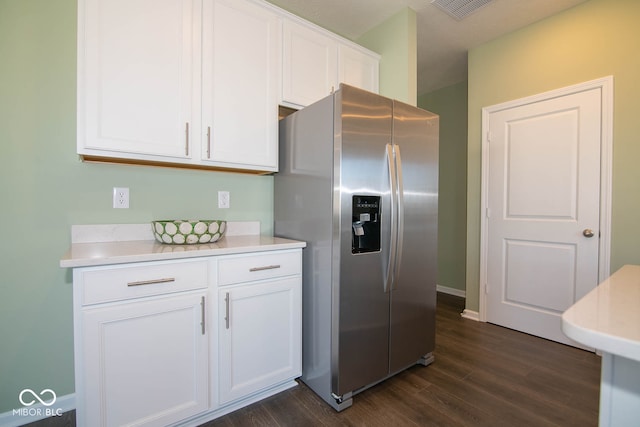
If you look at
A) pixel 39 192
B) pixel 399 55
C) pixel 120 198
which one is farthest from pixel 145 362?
pixel 399 55

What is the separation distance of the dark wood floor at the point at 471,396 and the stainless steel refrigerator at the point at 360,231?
105mm

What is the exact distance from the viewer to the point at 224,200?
2078 mm

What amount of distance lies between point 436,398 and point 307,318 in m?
0.88

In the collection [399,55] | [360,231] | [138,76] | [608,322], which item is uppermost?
[399,55]

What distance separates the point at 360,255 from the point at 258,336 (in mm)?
728

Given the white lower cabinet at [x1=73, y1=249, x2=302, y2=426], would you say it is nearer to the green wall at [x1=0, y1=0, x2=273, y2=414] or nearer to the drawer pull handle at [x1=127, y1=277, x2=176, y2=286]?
the drawer pull handle at [x1=127, y1=277, x2=176, y2=286]

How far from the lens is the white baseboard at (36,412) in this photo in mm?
1475

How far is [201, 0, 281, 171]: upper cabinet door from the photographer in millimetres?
1743

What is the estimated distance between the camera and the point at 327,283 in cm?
166

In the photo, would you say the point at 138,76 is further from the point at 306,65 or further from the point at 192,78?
the point at 306,65

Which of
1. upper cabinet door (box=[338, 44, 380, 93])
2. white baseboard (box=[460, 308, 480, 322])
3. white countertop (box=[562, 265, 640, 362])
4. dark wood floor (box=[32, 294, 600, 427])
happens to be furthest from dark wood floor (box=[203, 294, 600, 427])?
upper cabinet door (box=[338, 44, 380, 93])

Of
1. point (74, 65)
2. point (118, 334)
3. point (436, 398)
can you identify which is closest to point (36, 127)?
point (74, 65)

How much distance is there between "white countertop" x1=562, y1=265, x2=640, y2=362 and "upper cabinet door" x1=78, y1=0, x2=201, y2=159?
178 centimetres

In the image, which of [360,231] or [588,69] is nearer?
[360,231]
